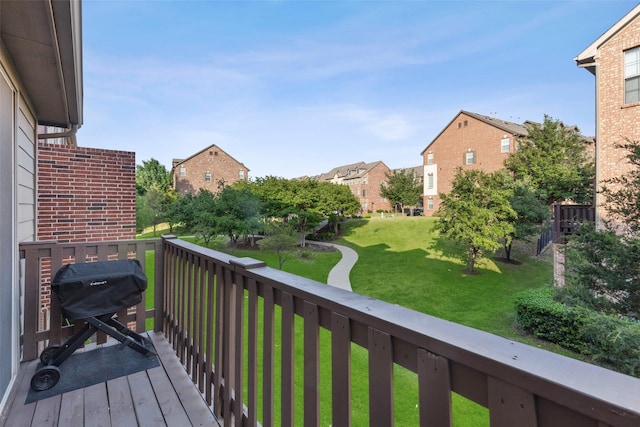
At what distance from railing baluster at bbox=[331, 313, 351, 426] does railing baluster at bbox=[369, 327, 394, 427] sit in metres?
0.11

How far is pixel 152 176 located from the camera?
3419 cm

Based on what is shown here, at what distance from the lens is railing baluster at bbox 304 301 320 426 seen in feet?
3.68

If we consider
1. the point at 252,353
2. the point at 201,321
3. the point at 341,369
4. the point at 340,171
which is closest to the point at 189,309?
the point at 201,321

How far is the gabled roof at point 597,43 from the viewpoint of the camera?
295 inches

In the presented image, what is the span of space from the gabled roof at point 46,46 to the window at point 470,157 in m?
25.3

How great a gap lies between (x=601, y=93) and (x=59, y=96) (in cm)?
1097

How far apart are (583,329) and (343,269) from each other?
31.1ft

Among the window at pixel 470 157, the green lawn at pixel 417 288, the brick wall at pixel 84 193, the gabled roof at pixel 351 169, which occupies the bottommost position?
the green lawn at pixel 417 288

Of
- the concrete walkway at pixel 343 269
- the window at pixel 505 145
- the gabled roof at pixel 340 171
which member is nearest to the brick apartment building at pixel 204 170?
the gabled roof at pixel 340 171

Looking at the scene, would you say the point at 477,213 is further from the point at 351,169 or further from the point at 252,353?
the point at 351,169

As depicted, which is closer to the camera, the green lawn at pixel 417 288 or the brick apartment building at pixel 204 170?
the green lawn at pixel 417 288

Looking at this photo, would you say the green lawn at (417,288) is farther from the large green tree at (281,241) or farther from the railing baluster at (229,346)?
the railing baluster at (229,346)

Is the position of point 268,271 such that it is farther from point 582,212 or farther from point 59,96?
point 582,212

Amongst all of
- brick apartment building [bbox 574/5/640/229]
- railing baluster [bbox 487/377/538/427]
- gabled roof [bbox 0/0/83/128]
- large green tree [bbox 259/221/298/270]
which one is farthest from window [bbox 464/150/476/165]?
railing baluster [bbox 487/377/538/427]
